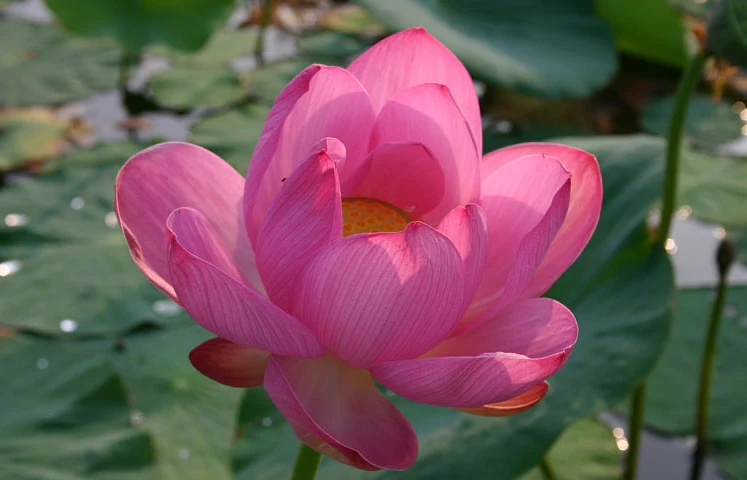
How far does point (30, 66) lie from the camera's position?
6.61 ft

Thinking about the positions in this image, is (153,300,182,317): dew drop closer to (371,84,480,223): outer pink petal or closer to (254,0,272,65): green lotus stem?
(371,84,480,223): outer pink petal

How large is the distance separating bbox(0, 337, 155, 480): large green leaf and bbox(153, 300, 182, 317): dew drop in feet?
0.28

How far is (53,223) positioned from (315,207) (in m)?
1.05

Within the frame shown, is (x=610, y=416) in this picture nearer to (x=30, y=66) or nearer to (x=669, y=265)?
(x=669, y=265)

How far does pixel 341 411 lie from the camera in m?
0.45

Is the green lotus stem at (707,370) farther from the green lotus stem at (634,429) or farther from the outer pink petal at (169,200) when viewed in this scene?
the outer pink petal at (169,200)

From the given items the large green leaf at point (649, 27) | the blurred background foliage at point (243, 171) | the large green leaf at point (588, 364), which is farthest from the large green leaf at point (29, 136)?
the large green leaf at point (649, 27)

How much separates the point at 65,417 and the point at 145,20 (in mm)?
1107

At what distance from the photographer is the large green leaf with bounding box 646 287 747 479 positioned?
3.37 ft

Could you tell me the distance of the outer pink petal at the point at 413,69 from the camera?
53 centimetres

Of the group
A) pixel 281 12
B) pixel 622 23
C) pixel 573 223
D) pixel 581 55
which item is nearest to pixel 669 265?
pixel 573 223

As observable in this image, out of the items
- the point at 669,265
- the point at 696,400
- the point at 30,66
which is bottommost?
the point at 30,66

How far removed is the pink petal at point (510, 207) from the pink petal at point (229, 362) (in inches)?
5.5

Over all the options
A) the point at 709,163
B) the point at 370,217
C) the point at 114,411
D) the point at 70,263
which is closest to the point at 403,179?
the point at 370,217
